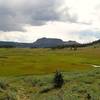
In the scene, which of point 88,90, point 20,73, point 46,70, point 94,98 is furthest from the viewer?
point 46,70

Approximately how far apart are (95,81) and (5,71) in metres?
32.1

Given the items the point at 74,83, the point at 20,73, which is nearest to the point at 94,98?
the point at 74,83

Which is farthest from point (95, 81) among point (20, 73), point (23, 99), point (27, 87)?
point (20, 73)

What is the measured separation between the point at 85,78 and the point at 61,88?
1118 centimetres

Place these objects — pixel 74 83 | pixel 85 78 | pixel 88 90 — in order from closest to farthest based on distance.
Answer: pixel 88 90, pixel 74 83, pixel 85 78

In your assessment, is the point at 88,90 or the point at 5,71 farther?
the point at 5,71

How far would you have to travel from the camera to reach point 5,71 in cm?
8338

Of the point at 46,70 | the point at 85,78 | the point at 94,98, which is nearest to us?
the point at 94,98

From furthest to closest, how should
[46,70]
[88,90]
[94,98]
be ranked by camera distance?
[46,70] < [88,90] < [94,98]

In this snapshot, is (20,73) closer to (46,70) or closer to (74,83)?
(46,70)

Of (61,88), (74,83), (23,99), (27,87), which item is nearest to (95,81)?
(74,83)

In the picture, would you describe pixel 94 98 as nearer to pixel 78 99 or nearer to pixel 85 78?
pixel 78 99

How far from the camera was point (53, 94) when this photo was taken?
159ft

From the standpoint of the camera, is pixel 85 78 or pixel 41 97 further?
pixel 85 78
